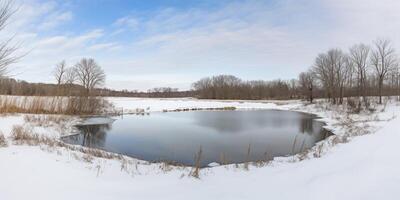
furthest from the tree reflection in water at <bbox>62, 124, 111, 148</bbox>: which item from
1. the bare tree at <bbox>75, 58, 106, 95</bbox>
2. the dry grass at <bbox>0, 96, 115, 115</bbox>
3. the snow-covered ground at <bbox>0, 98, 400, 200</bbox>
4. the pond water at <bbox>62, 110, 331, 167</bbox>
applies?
the bare tree at <bbox>75, 58, 106, 95</bbox>

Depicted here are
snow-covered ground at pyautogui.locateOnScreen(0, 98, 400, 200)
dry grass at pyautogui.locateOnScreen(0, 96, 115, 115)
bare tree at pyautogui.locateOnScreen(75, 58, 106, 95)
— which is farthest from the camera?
bare tree at pyautogui.locateOnScreen(75, 58, 106, 95)

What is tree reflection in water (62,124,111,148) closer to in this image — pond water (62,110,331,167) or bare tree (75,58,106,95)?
pond water (62,110,331,167)

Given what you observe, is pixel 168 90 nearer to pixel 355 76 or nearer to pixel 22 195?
pixel 355 76

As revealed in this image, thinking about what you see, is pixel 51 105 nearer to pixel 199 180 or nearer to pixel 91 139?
pixel 91 139

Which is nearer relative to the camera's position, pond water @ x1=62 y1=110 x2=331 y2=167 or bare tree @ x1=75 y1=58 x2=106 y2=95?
pond water @ x1=62 y1=110 x2=331 y2=167

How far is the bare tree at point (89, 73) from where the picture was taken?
57.5 meters

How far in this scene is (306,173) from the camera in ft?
20.0

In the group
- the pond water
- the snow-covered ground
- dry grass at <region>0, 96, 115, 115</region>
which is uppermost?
dry grass at <region>0, 96, 115, 115</region>

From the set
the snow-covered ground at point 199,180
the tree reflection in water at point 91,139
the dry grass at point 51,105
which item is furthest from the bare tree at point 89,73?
the snow-covered ground at point 199,180

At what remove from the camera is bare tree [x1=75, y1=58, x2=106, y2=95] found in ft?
189

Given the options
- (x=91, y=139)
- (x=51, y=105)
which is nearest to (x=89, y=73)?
(x=51, y=105)

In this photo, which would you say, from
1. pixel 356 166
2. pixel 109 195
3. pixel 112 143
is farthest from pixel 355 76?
pixel 109 195

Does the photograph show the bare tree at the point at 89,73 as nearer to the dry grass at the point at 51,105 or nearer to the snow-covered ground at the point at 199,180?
the dry grass at the point at 51,105

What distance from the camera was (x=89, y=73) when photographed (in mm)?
58531
